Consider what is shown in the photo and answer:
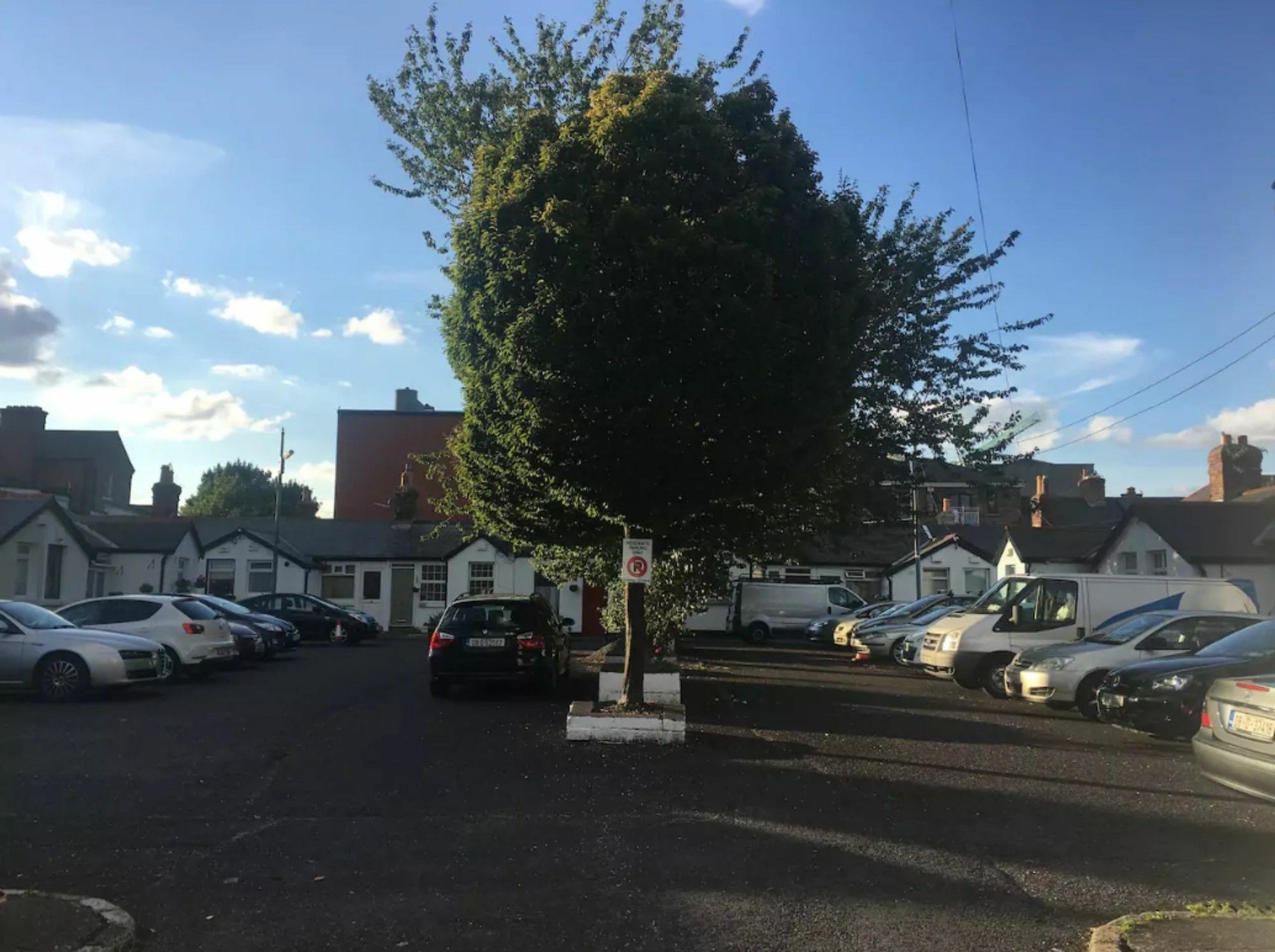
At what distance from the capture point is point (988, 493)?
22.2 m

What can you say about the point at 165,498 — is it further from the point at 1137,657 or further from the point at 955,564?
the point at 1137,657

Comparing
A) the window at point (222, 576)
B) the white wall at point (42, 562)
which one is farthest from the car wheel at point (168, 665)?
the window at point (222, 576)

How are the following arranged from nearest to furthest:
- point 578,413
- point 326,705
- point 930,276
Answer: point 578,413 → point 326,705 → point 930,276

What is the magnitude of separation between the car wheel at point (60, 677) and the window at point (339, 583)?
1115 inches

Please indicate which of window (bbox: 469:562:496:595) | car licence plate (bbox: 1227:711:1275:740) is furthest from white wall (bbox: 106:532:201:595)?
car licence plate (bbox: 1227:711:1275:740)

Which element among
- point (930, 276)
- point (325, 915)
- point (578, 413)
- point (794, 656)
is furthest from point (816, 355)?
point (794, 656)

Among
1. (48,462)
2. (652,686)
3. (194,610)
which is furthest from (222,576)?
(652,686)

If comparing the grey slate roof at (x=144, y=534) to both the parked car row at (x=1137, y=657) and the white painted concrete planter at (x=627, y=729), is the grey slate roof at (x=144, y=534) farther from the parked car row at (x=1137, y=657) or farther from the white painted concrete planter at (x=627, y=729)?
the white painted concrete planter at (x=627, y=729)

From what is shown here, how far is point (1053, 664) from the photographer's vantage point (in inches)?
543

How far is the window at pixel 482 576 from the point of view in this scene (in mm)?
40625

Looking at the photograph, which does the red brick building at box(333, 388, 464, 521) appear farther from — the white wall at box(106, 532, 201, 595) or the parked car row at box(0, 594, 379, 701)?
the parked car row at box(0, 594, 379, 701)

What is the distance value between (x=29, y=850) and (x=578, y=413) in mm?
6125

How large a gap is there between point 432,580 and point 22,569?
50.1ft

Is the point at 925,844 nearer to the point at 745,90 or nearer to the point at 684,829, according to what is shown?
the point at 684,829
